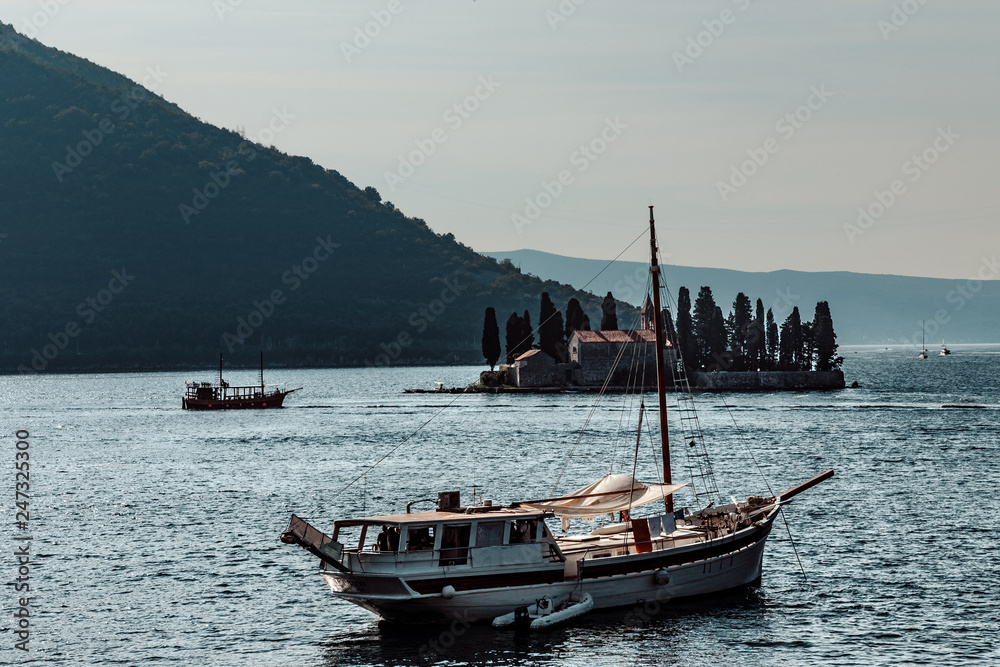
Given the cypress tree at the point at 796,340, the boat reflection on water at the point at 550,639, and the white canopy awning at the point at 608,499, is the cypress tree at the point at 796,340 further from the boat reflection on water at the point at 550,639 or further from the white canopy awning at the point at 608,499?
the boat reflection on water at the point at 550,639

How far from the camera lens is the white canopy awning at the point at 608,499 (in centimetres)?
3816

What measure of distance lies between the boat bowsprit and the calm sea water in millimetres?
421

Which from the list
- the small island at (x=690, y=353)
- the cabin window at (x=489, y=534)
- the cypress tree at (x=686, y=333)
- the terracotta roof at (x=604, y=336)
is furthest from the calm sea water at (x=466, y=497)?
the small island at (x=690, y=353)

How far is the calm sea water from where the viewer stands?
33250mm

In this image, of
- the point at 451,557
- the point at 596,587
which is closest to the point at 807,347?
the point at 596,587

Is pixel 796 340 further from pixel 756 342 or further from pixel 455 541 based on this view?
pixel 455 541

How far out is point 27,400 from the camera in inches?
7677

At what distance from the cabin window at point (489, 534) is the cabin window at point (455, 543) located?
1.05ft

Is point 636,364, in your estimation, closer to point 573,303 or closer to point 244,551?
A: point 573,303

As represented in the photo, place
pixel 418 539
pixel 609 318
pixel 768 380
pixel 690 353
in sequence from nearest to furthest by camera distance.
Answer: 1. pixel 418 539
2. pixel 690 353
3. pixel 609 318
4. pixel 768 380

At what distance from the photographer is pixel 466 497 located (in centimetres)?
6106

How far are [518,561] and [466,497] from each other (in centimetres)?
2658

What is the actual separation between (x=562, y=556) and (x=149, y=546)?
73.2 ft

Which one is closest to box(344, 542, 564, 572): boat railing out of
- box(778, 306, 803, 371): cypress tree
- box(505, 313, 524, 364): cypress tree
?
box(505, 313, 524, 364): cypress tree
